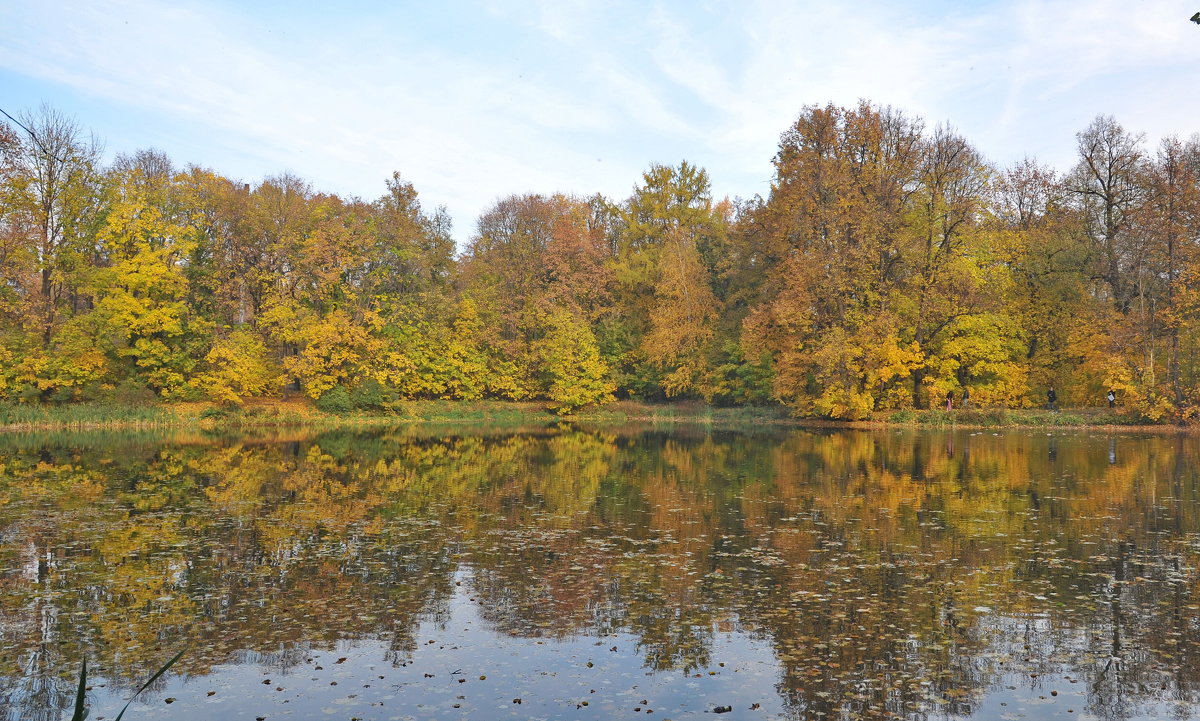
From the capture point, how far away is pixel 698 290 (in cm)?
5156

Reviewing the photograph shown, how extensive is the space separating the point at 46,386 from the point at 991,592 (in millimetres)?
43072

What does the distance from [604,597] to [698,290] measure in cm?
4211

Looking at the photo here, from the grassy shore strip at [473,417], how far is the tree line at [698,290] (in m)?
1.08

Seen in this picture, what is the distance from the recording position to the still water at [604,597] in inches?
292

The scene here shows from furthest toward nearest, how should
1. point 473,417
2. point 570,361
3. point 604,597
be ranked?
point 570,361 < point 473,417 < point 604,597

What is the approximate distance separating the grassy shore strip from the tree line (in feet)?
3.54

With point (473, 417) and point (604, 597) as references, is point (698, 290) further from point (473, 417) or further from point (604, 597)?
point (604, 597)

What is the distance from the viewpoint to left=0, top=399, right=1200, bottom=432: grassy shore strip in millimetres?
39156

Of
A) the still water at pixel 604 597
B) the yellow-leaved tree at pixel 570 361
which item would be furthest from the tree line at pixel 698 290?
the still water at pixel 604 597

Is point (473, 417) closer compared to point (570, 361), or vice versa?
point (473, 417)

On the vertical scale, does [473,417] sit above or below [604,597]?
above

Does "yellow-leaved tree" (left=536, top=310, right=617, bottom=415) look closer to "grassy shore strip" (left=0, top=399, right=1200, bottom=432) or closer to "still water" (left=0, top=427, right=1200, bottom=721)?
"grassy shore strip" (left=0, top=399, right=1200, bottom=432)

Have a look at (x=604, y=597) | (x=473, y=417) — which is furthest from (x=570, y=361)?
(x=604, y=597)

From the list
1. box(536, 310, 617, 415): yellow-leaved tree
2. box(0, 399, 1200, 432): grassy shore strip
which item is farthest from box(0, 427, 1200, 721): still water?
box(536, 310, 617, 415): yellow-leaved tree
